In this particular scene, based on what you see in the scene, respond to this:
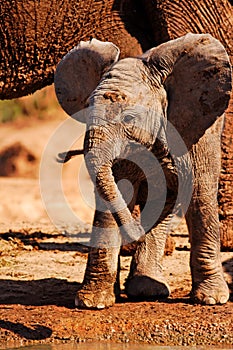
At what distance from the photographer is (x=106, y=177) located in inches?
203

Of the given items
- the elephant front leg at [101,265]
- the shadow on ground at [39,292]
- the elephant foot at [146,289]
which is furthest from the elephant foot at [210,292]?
the shadow on ground at [39,292]

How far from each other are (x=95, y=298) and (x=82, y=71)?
1189mm

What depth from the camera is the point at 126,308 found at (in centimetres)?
568

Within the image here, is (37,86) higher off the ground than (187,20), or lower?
lower

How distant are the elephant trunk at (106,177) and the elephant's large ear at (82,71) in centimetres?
60

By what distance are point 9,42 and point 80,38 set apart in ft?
1.46

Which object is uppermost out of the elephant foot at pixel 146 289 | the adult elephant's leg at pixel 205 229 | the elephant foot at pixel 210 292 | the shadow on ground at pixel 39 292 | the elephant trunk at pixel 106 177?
the elephant trunk at pixel 106 177

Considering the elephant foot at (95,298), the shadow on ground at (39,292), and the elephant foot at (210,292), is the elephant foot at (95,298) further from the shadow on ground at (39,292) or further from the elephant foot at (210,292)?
the elephant foot at (210,292)

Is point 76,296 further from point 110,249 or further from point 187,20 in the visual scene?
point 187,20

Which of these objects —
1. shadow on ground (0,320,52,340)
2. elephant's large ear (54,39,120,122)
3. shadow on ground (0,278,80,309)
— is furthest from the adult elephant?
shadow on ground (0,320,52,340)

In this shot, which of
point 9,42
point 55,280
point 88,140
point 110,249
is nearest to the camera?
point 88,140

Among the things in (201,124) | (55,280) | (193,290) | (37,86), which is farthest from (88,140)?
(37,86)

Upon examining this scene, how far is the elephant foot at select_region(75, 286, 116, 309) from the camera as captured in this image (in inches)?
221

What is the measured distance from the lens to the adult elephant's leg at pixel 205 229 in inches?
229
